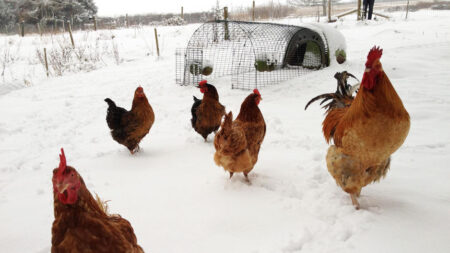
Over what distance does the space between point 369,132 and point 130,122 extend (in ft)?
10.9

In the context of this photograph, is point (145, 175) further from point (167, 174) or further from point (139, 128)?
point (139, 128)

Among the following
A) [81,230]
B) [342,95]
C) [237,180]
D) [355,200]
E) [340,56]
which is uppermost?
[340,56]

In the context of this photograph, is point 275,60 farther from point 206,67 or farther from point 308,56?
point 206,67

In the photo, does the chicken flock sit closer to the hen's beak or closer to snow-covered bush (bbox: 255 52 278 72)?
the hen's beak

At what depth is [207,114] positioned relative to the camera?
15.2ft

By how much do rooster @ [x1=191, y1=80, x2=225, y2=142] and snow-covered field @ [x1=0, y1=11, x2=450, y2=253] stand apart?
292 mm

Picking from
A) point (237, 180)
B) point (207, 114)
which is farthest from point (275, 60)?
point (237, 180)

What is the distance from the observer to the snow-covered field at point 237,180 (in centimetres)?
238

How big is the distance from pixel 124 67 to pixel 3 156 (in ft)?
26.3

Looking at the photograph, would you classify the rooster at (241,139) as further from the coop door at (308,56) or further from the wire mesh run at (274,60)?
the coop door at (308,56)

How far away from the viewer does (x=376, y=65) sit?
2.25 metres

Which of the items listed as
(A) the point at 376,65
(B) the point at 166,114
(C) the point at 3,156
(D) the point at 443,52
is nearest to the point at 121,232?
(A) the point at 376,65

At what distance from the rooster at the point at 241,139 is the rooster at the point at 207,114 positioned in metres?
1.18

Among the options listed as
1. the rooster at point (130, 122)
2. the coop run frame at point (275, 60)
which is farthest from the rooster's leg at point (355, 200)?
the coop run frame at point (275, 60)
